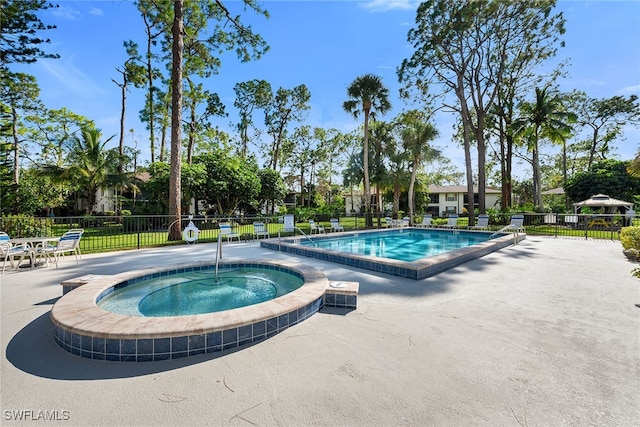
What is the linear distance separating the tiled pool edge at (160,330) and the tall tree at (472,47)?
1802 centimetres

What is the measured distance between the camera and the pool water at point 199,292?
412 centimetres

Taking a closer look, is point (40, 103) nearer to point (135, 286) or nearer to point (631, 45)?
point (135, 286)

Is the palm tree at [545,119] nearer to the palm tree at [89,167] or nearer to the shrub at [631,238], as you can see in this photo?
the shrub at [631,238]

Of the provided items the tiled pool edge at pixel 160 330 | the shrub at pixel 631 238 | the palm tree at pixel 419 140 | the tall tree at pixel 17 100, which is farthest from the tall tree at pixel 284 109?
the tiled pool edge at pixel 160 330

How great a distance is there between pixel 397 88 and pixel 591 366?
2114 centimetres

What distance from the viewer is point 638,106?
26578 mm

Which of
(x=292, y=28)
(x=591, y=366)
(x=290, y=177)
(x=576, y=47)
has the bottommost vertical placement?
(x=591, y=366)

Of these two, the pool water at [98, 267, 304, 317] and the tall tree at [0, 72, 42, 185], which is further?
the tall tree at [0, 72, 42, 185]

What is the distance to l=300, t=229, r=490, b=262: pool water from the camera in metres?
9.62

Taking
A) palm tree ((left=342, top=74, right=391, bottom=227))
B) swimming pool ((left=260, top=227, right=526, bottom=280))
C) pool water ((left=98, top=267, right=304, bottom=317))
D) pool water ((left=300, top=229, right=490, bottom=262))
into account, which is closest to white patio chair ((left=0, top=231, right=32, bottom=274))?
pool water ((left=98, top=267, right=304, bottom=317))

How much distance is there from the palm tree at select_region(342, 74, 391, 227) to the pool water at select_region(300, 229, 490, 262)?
13.7ft

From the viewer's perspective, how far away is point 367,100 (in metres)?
18.8

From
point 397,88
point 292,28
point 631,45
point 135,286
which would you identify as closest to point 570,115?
point 631,45

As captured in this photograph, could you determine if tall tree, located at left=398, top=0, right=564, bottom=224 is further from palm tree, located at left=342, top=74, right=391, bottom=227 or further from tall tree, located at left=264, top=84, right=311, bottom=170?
tall tree, located at left=264, top=84, right=311, bottom=170
